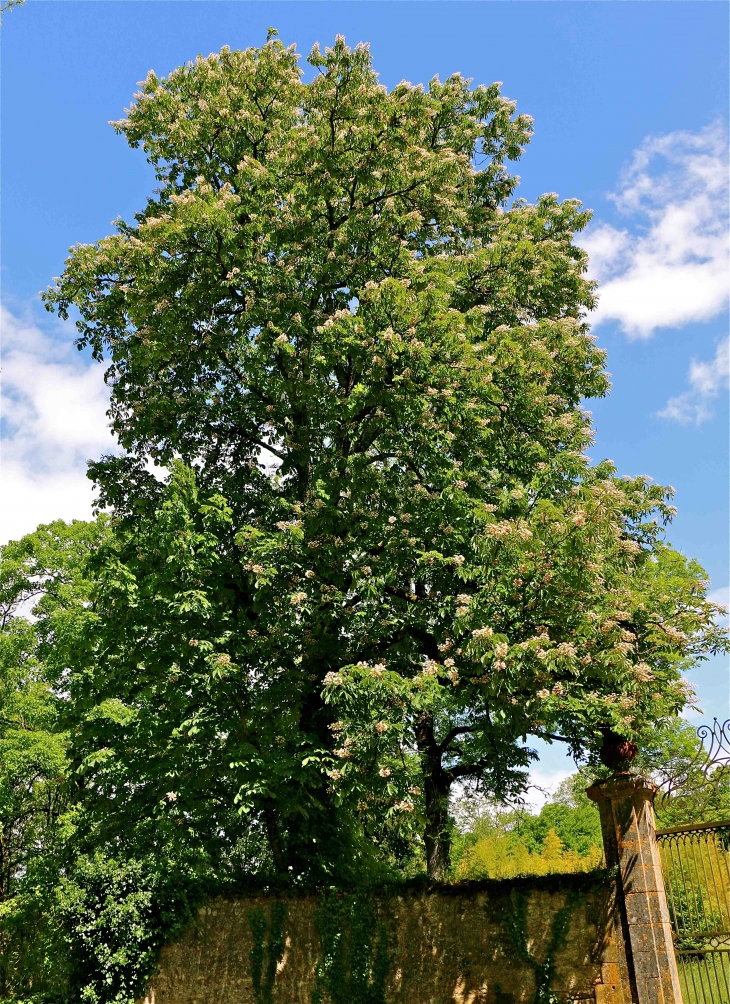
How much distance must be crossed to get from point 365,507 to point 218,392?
13.7 feet

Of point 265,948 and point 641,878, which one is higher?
point 641,878

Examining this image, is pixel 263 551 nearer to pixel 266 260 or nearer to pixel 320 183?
pixel 266 260

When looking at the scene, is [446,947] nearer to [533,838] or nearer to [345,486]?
[345,486]

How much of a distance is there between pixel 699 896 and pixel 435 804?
6040 millimetres

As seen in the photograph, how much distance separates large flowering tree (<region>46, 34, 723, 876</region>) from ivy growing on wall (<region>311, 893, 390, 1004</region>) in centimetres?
148

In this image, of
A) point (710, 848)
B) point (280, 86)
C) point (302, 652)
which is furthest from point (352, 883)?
point (280, 86)

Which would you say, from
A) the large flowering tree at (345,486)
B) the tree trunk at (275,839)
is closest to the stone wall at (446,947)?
the tree trunk at (275,839)

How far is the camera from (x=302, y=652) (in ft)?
44.8

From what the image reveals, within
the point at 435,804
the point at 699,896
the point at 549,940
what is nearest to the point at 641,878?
the point at 699,896

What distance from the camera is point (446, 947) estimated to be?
13016 mm

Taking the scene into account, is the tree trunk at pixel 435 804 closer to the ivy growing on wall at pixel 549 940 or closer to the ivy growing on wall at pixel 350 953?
the ivy growing on wall at pixel 350 953

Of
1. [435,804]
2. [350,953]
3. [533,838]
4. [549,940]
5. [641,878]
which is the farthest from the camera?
[533,838]

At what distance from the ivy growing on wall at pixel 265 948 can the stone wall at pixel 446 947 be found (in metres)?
0.04

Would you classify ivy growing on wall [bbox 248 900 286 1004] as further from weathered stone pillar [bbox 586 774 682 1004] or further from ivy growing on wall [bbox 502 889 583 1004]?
weathered stone pillar [bbox 586 774 682 1004]
